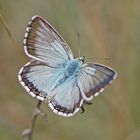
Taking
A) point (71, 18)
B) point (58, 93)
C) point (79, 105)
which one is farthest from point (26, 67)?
point (71, 18)

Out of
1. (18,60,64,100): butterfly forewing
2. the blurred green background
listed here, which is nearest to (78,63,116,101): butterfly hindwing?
(18,60,64,100): butterfly forewing

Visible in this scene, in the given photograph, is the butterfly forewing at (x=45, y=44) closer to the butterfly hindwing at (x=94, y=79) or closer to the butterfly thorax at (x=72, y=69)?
the butterfly thorax at (x=72, y=69)

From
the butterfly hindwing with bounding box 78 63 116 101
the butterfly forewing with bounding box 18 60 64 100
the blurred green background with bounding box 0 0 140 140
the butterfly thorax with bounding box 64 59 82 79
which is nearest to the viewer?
the butterfly hindwing with bounding box 78 63 116 101

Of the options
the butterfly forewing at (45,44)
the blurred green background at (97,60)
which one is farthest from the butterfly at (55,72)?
the blurred green background at (97,60)

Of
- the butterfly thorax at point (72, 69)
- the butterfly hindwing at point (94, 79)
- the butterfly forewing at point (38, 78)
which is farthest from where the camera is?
the butterfly thorax at point (72, 69)

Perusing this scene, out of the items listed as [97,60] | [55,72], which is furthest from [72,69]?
[97,60]

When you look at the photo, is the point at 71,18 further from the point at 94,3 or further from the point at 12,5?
the point at 12,5

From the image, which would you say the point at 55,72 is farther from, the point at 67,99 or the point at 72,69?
the point at 67,99

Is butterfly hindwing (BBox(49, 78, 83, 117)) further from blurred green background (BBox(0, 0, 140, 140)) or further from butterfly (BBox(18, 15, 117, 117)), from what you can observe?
blurred green background (BBox(0, 0, 140, 140))
